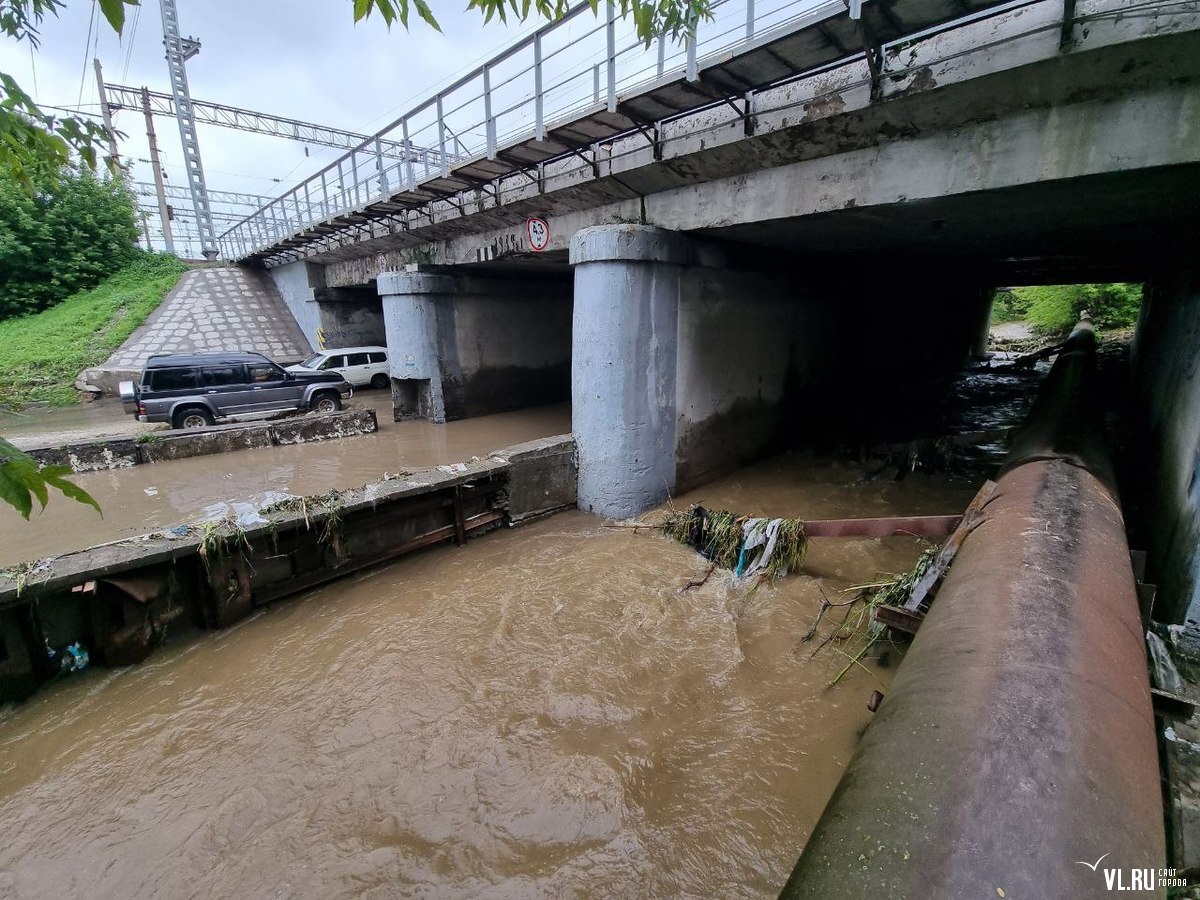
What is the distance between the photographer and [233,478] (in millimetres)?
9484

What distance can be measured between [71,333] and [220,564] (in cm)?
2038

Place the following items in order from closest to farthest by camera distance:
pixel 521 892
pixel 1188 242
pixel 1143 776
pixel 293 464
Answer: pixel 1143 776, pixel 521 892, pixel 1188 242, pixel 293 464

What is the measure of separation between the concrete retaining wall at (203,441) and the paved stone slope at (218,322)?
910 centimetres

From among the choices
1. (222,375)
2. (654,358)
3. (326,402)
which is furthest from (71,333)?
(654,358)

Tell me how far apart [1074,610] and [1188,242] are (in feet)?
25.2

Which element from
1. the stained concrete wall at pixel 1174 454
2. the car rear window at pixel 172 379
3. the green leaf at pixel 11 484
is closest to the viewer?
the green leaf at pixel 11 484

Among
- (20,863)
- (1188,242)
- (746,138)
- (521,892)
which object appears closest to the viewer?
(521,892)

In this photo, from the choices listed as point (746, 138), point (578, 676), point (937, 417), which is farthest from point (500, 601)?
point (937, 417)

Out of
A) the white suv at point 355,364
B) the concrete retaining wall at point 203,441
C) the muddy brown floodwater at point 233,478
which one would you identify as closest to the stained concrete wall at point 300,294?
the white suv at point 355,364

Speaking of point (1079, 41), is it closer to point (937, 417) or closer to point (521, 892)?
point (521, 892)

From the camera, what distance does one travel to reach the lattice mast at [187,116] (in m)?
24.2

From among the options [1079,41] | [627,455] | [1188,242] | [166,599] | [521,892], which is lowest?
[521,892]

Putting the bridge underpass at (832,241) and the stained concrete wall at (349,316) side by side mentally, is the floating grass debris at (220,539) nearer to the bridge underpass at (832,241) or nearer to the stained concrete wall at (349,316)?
the bridge underpass at (832,241)

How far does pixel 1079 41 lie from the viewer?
3.76 metres
